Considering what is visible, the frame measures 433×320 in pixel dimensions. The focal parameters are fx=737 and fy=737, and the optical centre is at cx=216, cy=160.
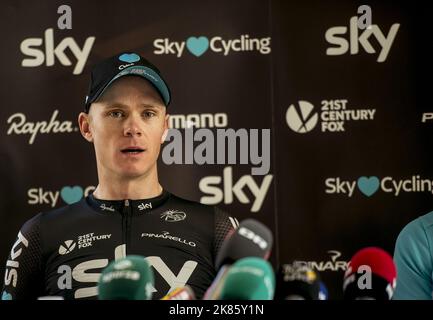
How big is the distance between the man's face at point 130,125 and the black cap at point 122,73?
0.06ft

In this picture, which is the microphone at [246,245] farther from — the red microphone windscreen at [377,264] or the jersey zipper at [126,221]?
the jersey zipper at [126,221]

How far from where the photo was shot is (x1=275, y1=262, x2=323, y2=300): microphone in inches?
48.4

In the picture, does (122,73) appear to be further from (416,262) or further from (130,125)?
(416,262)

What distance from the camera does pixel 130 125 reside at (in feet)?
7.70

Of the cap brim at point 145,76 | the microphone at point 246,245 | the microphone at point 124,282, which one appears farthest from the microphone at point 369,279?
the cap brim at point 145,76

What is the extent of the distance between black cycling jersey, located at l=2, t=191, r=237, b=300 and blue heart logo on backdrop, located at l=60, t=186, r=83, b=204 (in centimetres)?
58

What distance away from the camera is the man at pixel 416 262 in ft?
7.73

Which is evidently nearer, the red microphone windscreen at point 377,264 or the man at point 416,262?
the red microphone windscreen at point 377,264

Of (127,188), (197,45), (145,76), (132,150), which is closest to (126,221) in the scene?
(127,188)

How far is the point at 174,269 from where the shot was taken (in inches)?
88.4

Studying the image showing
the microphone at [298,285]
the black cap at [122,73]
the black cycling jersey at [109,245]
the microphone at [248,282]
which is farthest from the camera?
the black cap at [122,73]

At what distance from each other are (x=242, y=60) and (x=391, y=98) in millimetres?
633
